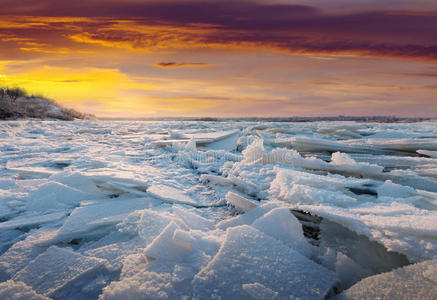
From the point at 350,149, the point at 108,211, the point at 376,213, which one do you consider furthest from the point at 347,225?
the point at 350,149

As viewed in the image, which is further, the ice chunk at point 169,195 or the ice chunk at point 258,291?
the ice chunk at point 169,195

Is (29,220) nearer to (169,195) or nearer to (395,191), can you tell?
(169,195)

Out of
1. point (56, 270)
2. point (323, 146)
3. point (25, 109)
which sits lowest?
point (56, 270)

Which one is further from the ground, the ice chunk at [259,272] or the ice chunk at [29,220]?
the ice chunk at [259,272]

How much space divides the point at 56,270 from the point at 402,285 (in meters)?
0.86

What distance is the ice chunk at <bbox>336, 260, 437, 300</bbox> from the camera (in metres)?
0.53

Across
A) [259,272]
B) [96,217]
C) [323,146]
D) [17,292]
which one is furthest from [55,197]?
[323,146]

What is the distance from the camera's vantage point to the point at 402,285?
55 cm

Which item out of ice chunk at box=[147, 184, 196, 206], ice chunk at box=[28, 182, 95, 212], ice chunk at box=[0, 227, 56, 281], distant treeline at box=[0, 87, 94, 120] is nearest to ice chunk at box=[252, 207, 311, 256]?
ice chunk at box=[147, 184, 196, 206]

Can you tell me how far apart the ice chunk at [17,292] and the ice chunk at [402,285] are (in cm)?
70

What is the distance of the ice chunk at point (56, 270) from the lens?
2.08 feet

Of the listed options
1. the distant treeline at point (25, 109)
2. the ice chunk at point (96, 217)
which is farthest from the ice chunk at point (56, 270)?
the distant treeline at point (25, 109)

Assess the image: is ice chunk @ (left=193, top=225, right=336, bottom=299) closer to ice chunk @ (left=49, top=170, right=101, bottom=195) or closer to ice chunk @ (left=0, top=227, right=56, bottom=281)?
ice chunk @ (left=0, top=227, right=56, bottom=281)

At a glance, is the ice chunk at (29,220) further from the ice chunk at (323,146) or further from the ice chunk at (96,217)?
the ice chunk at (323,146)
